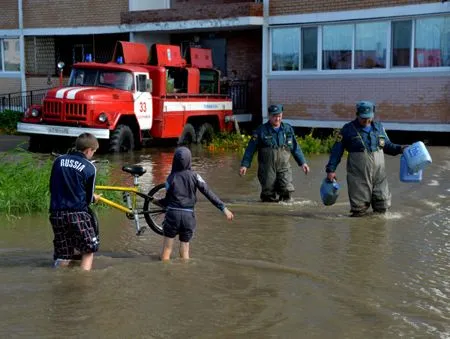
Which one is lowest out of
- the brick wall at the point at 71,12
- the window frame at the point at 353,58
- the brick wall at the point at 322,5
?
the window frame at the point at 353,58

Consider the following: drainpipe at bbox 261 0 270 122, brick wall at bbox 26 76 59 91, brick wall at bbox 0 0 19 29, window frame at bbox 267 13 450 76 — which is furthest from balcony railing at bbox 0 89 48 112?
window frame at bbox 267 13 450 76

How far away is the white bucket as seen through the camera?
8.53 metres

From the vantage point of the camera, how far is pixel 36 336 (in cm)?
470

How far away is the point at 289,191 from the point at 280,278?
3.78m

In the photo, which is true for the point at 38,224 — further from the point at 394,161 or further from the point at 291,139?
the point at 394,161

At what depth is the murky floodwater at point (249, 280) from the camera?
4898 millimetres

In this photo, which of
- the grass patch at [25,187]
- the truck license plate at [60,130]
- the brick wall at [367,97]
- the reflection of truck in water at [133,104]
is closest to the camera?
the grass patch at [25,187]

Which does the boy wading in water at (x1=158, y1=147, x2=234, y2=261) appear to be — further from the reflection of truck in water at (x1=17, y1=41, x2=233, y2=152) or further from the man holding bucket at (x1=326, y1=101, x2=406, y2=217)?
the reflection of truck in water at (x1=17, y1=41, x2=233, y2=152)

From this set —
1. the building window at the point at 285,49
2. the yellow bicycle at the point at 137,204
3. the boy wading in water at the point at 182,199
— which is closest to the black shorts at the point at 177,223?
the boy wading in water at the point at 182,199

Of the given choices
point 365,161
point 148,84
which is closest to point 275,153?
point 365,161

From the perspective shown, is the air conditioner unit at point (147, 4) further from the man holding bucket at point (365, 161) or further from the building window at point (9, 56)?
the man holding bucket at point (365, 161)

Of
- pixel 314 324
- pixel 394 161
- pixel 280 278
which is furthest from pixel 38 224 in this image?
pixel 394 161

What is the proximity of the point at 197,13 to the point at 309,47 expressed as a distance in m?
3.86

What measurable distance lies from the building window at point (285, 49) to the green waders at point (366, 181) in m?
11.8
